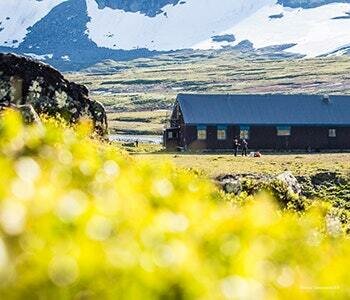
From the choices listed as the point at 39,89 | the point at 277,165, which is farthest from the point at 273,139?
the point at 39,89

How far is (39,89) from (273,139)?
196 ft

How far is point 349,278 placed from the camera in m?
4.02

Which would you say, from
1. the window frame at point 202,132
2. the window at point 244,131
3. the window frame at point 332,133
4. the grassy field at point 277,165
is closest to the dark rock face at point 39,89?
the grassy field at point 277,165

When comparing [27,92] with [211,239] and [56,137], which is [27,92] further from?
[211,239]

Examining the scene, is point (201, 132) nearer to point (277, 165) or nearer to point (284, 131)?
point (284, 131)

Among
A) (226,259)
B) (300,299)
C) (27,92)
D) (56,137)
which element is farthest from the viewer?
(27,92)

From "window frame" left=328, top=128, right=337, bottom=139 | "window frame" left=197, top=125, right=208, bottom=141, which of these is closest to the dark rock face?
"window frame" left=197, top=125, right=208, bottom=141

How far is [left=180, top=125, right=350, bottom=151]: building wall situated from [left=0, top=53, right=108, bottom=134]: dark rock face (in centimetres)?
5584

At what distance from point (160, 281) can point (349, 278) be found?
43.3 inches

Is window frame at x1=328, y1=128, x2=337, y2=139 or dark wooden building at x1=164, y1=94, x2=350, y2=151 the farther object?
window frame at x1=328, y1=128, x2=337, y2=139

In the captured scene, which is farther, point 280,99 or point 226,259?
point 280,99

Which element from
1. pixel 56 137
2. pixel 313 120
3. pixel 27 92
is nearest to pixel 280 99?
pixel 313 120

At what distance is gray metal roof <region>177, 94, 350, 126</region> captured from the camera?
3214 inches

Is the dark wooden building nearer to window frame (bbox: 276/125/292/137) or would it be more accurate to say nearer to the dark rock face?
window frame (bbox: 276/125/292/137)
